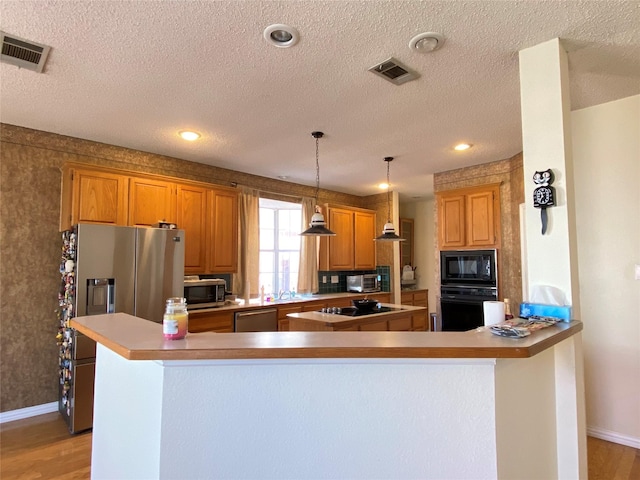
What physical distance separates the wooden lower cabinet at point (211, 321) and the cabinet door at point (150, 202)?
1.03m

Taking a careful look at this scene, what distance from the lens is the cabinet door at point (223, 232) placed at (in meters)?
4.32

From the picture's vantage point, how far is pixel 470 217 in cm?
481

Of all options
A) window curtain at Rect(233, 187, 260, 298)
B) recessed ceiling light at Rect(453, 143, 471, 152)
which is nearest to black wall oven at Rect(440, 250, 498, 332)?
recessed ceiling light at Rect(453, 143, 471, 152)

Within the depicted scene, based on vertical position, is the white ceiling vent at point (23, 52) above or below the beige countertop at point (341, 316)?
above

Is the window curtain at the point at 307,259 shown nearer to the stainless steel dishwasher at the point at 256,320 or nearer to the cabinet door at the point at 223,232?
the stainless steel dishwasher at the point at 256,320

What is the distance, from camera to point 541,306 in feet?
6.40

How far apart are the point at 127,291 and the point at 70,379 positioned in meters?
0.81

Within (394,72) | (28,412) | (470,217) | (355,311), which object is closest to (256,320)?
(355,311)

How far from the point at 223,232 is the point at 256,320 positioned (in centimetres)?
109

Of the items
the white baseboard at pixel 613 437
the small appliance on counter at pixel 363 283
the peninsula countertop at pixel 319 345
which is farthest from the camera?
the small appliance on counter at pixel 363 283

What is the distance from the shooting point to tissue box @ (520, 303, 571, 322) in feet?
6.10

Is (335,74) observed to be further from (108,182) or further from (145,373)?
(108,182)

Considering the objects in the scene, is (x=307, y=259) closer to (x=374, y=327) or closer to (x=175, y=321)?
(x=374, y=327)

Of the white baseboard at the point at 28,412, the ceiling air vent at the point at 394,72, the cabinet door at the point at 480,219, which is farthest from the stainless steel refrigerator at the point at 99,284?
the cabinet door at the point at 480,219
